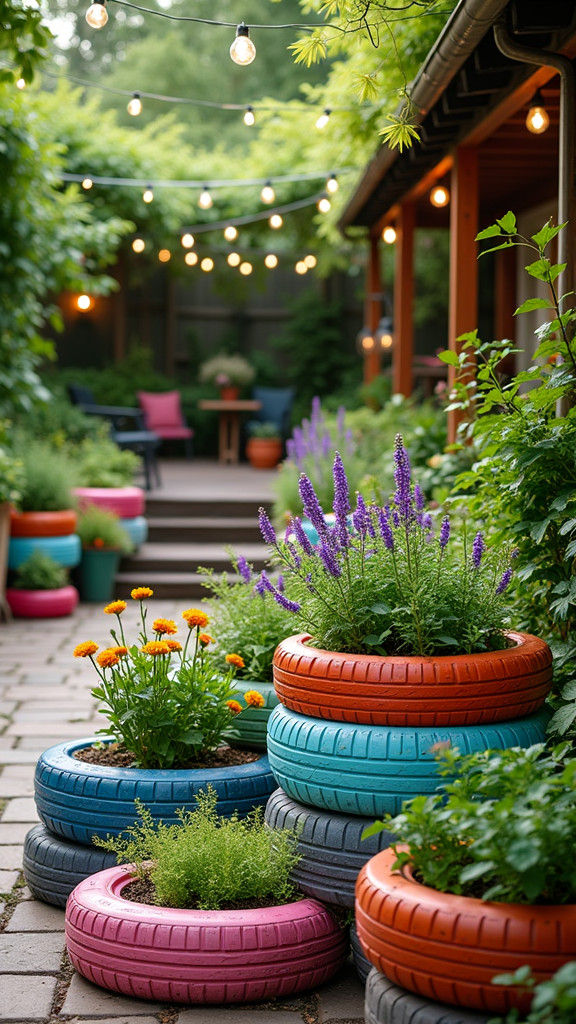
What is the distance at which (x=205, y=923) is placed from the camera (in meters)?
2.46

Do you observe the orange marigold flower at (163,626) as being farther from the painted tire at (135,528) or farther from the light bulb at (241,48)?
the painted tire at (135,528)

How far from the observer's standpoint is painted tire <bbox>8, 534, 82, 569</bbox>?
329 inches

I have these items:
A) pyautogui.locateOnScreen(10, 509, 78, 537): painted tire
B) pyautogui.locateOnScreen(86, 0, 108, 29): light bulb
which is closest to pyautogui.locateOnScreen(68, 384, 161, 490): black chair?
pyautogui.locateOnScreen(10, 509, 78, 537): painted tire

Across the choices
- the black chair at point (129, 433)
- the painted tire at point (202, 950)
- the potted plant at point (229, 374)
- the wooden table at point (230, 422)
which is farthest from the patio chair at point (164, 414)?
the painted tire at point (202, 950)

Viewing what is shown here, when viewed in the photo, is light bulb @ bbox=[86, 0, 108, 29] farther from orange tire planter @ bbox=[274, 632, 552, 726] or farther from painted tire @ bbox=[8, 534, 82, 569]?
painted tire @ bbox=[8, 534, 82, 569]

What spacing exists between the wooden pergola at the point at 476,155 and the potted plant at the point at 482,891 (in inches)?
88.7

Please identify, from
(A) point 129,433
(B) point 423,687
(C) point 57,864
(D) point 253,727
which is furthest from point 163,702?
(A) point 129,433

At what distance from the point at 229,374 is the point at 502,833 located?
14387 mm

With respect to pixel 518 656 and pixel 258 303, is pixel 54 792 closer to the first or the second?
pixel 518 656

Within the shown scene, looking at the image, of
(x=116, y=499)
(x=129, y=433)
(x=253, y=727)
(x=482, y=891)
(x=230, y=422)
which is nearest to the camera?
(x=482, y=891)

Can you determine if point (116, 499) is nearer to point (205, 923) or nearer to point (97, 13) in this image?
point (97, 13)

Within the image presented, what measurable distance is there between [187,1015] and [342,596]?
3.35 ft

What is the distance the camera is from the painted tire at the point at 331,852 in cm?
254

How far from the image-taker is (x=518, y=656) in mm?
2596
